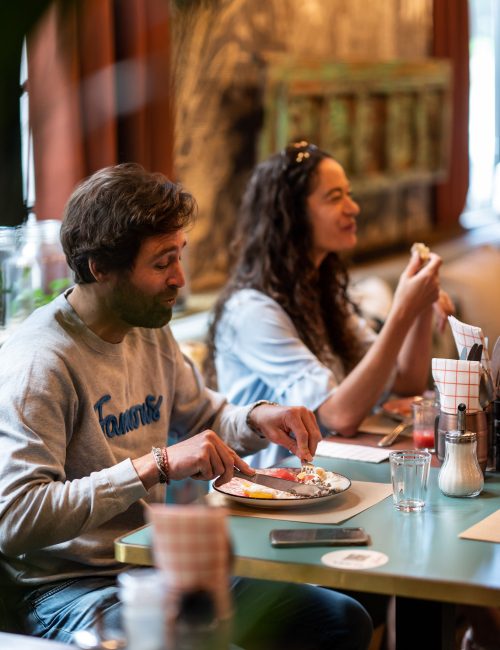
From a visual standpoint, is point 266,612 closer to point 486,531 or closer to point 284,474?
point 284,474

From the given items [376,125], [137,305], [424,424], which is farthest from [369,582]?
[376,125]

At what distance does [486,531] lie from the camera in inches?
59.4

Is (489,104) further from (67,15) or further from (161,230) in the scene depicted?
(161,230)

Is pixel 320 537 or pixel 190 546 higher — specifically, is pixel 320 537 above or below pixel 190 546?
below

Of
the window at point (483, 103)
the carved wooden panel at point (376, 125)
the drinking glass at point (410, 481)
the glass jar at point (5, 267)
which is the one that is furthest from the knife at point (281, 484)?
the window at point (483, 103)

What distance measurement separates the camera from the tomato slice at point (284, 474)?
5.81 ft

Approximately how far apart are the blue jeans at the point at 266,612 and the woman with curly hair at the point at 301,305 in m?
0.58

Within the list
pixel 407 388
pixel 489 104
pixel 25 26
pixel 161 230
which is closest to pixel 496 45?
pixel 489 104

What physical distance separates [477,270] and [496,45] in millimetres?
3465

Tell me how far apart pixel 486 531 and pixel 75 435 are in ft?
2.42

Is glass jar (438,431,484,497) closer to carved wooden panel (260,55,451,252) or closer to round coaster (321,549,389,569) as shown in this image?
round coaster (321,549,389,569)

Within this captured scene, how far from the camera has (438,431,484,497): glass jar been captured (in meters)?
1.70

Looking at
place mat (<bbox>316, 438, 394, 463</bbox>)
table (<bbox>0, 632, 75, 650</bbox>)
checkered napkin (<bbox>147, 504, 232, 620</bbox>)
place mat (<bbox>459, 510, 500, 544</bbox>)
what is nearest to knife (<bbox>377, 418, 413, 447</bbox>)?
place mat (<bbox>316, 438, 394, 463</bbox>)

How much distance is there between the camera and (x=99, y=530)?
1743mm
